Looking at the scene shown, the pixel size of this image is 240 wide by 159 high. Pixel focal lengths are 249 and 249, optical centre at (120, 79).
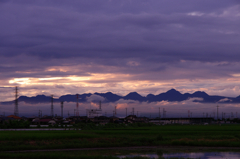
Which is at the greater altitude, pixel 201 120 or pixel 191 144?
pixel 191 144

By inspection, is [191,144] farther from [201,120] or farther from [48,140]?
[201,120]

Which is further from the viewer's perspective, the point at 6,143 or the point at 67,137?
the point at 67,137

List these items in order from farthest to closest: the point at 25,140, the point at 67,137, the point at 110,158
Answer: the point at 67,137 < the point at 25,140 < the point at 110,158

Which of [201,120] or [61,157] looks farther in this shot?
[201,120]

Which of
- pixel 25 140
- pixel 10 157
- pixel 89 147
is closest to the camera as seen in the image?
pixel 10 157

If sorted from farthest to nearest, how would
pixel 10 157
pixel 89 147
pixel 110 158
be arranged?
pixel 89 147 < pixel 10 157 < pixel 110 158

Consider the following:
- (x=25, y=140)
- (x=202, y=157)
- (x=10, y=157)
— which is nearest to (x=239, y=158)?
(x=202, y=157)

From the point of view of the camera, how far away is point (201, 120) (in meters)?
176

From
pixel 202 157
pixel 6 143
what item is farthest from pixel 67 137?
pixel 202 157

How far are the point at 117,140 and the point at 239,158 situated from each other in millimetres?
17456

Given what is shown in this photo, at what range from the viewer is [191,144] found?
112 ft

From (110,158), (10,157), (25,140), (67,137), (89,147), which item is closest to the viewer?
(110,158)

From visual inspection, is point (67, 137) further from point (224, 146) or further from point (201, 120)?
point (201, 120)

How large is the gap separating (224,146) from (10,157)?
1038 inches
